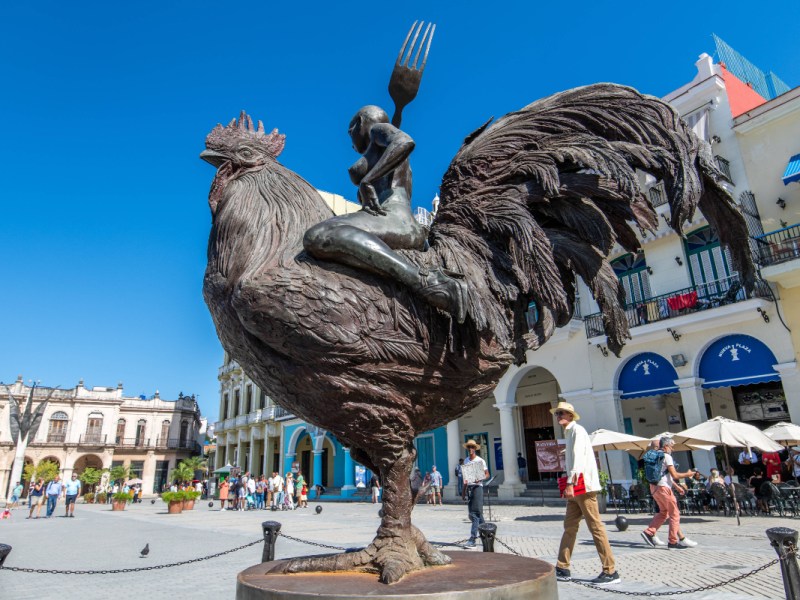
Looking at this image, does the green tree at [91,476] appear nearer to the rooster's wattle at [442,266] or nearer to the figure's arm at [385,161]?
the rooster's wattle at [442,266]

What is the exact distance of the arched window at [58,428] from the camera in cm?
5166

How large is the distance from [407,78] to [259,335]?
207cm

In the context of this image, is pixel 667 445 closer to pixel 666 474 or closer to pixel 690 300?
pixel 666 474

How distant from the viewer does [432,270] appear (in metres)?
2.77

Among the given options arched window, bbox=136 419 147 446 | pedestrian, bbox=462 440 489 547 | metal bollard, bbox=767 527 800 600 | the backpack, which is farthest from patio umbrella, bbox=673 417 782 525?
arched window, bbox=136 419 147 446

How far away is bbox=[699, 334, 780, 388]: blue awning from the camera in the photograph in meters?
14.3

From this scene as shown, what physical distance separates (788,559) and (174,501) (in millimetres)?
22041

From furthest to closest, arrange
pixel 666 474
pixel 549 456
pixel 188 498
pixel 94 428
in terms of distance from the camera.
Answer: pixel 94 428
pixel 188 498
pixel 549 456
pixel 666 474

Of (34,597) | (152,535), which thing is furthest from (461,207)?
(152,535)

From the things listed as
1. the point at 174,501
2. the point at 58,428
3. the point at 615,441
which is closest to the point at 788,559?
the point at 615,441

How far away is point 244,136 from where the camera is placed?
325 centimetres

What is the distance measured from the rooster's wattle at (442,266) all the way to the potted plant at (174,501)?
20832 millimetres

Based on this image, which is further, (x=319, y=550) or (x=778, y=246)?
(x=778, y=246)

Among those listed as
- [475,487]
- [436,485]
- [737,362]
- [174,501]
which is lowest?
[174,501]
